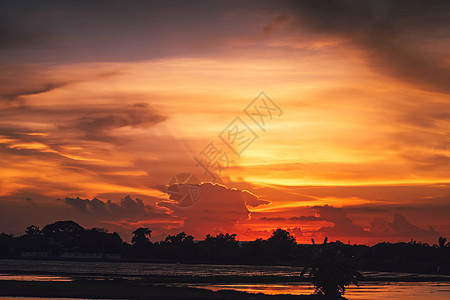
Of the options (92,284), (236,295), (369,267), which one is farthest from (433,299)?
(369,267)

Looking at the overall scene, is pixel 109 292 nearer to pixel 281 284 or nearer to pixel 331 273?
pixel 331 273

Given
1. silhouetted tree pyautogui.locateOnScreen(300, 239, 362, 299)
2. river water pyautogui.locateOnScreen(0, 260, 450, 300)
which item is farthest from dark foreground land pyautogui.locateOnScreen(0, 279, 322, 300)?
river water pyautogui.locateOnScreen(0, 260, 450, 300)

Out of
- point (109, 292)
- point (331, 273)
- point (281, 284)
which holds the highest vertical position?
point (331, 273)

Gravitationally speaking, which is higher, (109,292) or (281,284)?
(281,284)

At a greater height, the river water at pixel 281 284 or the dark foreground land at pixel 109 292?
the river water at pixel 281 284

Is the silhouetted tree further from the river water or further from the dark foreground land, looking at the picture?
the river water

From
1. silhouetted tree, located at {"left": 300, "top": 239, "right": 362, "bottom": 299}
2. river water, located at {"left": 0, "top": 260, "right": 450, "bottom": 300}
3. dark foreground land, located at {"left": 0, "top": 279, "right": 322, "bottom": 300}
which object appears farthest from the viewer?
river water, located at {"left": 0, "top": 260, "right": 450, "bottom": 300}

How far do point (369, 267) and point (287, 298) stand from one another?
133923 millimetres

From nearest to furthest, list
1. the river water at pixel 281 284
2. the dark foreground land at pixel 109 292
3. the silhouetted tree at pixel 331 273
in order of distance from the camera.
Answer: the silhouetted tree at pixel 331 273 → the dark foreground land at pixel 109 292 → the river water at pixel 281 284

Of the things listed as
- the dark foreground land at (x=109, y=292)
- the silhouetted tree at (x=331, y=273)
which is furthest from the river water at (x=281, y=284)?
the dark foreground land at (x=109, y=292)

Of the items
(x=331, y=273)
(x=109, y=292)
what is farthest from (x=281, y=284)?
(x=109, y=292)

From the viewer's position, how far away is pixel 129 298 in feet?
208

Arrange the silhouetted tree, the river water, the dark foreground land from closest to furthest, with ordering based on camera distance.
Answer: the silhouetted tree, the dark foreground land, the river water

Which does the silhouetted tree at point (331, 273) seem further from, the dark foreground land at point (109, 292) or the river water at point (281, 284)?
the river water at point (281, 284)
